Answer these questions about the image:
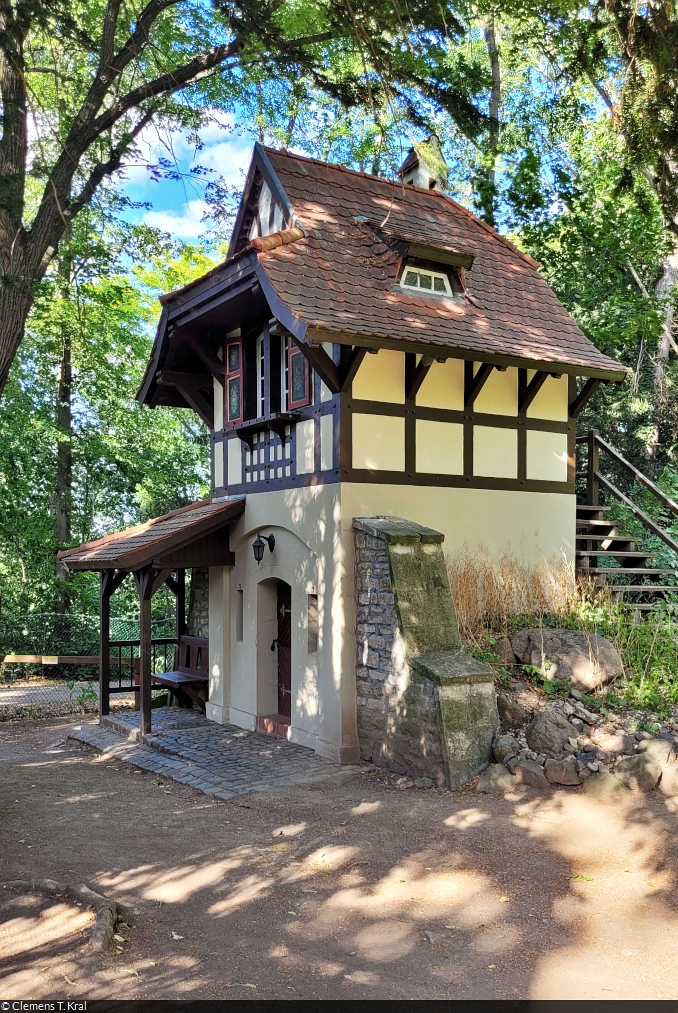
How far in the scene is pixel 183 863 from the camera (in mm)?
6309

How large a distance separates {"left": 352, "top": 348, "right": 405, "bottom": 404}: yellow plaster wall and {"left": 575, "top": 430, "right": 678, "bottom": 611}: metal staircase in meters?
3.76

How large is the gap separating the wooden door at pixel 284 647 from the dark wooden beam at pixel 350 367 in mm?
3084

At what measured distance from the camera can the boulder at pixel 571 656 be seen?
853 cm

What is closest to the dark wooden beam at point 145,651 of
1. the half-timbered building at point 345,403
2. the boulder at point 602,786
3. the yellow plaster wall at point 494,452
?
the half-timbered building at point 345,403

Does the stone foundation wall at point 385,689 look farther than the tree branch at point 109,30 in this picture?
Yes

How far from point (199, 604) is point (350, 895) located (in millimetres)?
7904

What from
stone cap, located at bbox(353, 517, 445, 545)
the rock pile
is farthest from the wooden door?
the rock pile

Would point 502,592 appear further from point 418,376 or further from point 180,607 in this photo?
point 180,607

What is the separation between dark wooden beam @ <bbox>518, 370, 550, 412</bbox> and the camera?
426 inches

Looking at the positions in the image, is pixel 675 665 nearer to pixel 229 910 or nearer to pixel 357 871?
pixel 357 871

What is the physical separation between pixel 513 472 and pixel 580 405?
1595 mm

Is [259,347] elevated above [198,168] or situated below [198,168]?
below

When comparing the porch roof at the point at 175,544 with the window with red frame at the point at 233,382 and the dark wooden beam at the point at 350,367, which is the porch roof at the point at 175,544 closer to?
the window with red frame at the point at 233,382

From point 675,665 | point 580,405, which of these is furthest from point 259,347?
point 675,665
